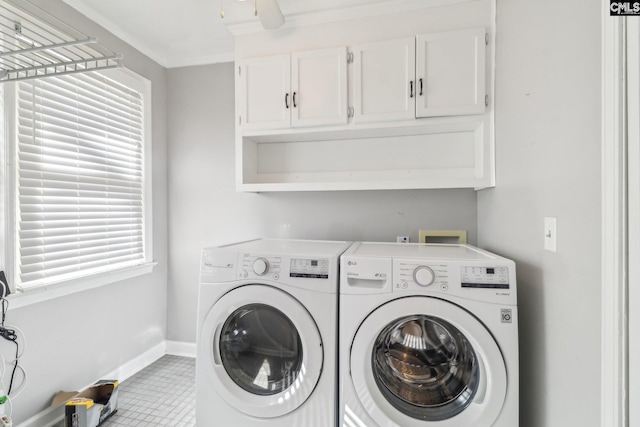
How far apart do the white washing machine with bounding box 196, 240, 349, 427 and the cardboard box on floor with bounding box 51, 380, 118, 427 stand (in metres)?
0.63

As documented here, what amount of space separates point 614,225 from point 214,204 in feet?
7.57

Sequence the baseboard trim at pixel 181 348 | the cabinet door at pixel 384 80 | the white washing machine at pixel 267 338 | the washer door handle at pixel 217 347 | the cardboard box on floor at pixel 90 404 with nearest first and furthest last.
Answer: the white washing machine at pixel 267 338
the washer door handle at pixel 217 347
the cardboard box on floor at pixel 90 404
the cabinet door at pixel 384 80
the baseboard trim at pixel 181 348

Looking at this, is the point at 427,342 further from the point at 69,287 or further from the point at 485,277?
the point at 69,287

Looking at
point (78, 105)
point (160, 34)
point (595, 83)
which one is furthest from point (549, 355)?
point (160, 34)

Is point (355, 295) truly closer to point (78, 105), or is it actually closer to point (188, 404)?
point (188, 404)

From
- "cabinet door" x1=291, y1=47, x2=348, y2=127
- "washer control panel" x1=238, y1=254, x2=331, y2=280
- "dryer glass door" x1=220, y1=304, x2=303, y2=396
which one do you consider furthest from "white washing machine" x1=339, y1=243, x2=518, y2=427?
"cabinet door" x1=291, y1=47, x2=348, y2=127

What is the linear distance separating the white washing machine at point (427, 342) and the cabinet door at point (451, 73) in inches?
34.7

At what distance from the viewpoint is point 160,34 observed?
205cm

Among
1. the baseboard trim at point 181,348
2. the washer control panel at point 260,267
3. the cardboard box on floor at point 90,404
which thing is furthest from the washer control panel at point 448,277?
the baseboard trim at point 181,348

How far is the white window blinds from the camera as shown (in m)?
1.49

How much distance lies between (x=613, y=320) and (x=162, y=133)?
283 cm

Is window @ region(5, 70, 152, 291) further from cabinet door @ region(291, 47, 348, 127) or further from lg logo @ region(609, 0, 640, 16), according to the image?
lg logo @ region(609, 0, 640, 16)

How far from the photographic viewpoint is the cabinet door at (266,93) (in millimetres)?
1825

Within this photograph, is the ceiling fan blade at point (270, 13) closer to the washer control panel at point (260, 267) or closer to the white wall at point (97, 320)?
the white wall at point (97, 320)
